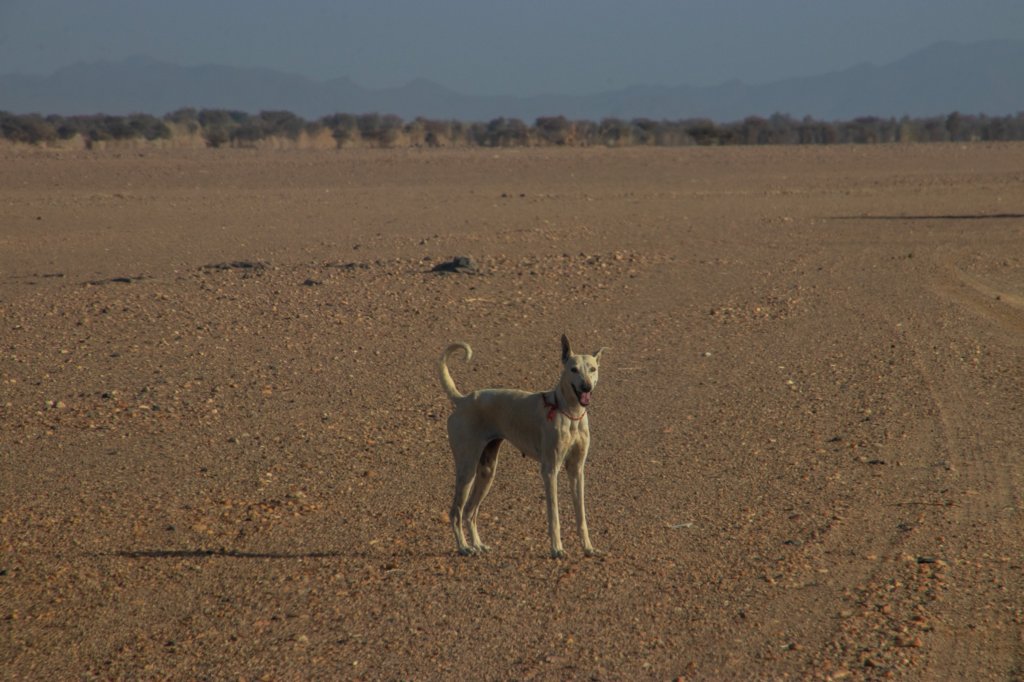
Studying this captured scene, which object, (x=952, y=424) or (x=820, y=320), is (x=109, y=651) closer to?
(x=952, y=424)

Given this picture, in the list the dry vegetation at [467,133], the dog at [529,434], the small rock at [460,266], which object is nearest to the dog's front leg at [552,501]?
the dog at [529,434]

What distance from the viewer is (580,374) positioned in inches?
266

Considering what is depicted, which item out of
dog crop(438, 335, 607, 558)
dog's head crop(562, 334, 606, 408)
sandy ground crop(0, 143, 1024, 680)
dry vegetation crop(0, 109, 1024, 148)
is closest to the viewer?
sandy ground crop(0, 143, 1024, 680)

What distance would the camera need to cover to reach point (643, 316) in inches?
602

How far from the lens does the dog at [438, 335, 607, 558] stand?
6.85 metres

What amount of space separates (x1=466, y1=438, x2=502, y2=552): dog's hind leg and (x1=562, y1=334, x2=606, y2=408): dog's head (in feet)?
2.15

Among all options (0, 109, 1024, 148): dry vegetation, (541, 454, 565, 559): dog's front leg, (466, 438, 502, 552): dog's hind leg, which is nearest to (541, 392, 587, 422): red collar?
(541, 454, 565, 559): dog's front leg

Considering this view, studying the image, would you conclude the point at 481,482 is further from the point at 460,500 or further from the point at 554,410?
the point at 554,410

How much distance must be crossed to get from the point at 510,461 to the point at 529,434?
2302 mm

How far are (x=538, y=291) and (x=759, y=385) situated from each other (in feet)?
17.7

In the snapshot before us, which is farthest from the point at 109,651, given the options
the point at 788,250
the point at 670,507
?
the point at 788,250

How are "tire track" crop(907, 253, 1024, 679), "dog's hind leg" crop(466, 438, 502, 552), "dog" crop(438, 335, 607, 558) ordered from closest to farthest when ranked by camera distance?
"tire track" crop(907, 253, 1024, 679)
"dog" crop(438, 335, 607, 558)
"dog's hind leg" crop(466, 438, 502, 552)

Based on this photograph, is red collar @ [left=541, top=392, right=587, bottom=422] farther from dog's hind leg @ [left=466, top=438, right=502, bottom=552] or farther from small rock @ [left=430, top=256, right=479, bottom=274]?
small rock @ [left=430, top=256, right=479, bottom=274]

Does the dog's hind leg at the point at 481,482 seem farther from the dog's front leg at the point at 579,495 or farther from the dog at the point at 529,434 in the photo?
the dog's front leg at the point at 579,495
